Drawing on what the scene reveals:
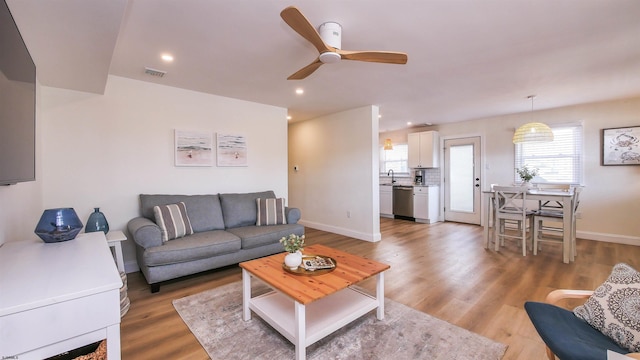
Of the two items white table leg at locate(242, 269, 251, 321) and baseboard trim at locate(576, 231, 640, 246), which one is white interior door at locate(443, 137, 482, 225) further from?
white table leg at locate(242, 269, 251, 321)

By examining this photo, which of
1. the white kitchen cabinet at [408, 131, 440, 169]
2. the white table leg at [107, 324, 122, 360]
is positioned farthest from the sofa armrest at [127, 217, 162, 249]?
the white kitchen cabinet at [408, 131, 440, 169]

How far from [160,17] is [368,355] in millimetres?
2756

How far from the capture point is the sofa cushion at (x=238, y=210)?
3.63m

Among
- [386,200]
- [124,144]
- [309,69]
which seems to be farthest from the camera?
[386,200]

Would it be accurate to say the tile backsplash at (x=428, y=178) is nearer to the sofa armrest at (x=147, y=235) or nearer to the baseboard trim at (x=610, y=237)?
the baseboard trim at (x=610, y=237)

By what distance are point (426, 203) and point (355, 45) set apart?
4664mm

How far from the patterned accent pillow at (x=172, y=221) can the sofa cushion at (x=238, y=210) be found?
1.79 ft

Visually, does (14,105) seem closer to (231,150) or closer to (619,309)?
(231,150)

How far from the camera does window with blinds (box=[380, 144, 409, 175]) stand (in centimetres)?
713

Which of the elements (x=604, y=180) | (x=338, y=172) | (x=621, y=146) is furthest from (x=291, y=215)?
(x=621, y=146)

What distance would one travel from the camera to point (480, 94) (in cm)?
393

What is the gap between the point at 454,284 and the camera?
9.21 feet

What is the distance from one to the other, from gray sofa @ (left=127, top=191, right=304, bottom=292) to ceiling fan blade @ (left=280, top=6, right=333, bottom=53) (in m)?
2.23

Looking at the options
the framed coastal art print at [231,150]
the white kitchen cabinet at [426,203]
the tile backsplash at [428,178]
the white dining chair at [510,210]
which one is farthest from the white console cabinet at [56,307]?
the tile backsplash at [428,178]
